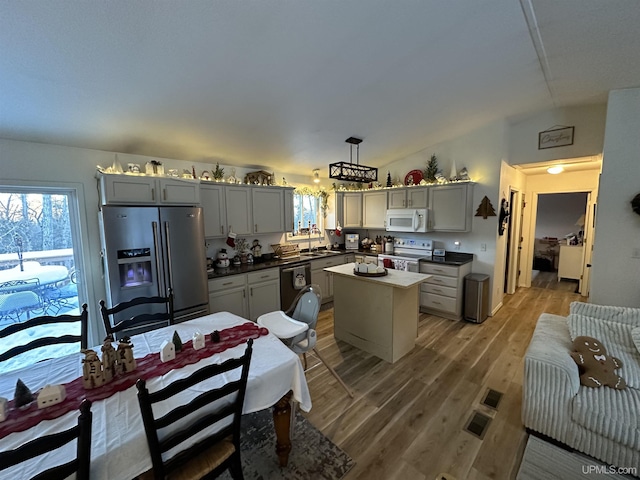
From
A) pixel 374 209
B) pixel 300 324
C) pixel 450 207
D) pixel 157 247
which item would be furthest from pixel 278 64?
pixel 374 209

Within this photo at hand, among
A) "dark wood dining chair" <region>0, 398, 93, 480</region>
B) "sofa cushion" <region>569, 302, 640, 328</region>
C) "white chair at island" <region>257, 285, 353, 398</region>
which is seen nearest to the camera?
"dark wood dining chair" <region>0, 398, 93, 480</region>

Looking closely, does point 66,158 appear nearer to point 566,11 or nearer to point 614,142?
point 566,11

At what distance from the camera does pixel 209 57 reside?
76.9 inches

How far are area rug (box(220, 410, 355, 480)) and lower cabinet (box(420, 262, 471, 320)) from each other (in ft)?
8.95

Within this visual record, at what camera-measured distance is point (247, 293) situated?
3768mm

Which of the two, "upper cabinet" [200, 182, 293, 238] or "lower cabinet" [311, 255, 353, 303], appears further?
"lower cabinet" [311, 255, 353, 303]

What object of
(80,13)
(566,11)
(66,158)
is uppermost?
(566,11)

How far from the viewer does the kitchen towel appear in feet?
14.1

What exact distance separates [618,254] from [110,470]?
4.45 meters

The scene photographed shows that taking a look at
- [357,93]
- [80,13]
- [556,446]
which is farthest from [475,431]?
[80,13]

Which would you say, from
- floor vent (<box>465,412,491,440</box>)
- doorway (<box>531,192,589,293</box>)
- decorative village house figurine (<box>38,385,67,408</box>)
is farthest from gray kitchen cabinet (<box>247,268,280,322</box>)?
doorway (<box>531,192,589,293</box>)

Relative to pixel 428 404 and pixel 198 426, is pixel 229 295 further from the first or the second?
pixel 428 404

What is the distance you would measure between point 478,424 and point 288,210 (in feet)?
11.9

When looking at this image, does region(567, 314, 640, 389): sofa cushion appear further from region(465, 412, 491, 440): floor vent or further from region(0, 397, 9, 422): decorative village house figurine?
region(0, 397, 9, 422): decorative village house figurine
